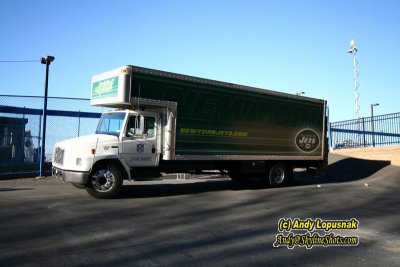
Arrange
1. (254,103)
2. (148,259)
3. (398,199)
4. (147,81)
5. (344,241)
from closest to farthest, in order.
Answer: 1. (148,259)
2. (344,241)
3. (147,81)
4. (398,199)
5. (254,103)

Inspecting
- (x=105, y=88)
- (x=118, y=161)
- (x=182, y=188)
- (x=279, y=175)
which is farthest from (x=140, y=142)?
(x=279, y=175)

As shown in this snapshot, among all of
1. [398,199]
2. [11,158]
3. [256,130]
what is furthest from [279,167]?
[11,158]

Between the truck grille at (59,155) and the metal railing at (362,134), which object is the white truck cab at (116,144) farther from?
the metal railing at (362,134)

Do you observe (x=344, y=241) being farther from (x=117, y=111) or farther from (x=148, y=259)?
(x=117, y=111)

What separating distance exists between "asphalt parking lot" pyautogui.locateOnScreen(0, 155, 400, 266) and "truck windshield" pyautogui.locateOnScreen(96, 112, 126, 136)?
1.84 meters

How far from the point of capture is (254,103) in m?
14.1

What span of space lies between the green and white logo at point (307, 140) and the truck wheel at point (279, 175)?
1053 mm

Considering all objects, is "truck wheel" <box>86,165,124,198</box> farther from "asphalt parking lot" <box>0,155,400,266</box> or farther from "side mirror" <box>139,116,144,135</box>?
"side mirror" <box>139,116,144,135</box>

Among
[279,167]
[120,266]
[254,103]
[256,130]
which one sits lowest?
[120,266]

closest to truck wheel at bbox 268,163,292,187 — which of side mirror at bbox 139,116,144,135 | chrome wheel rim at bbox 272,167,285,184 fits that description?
chrome wheel rim at bbox 272,167,285,184

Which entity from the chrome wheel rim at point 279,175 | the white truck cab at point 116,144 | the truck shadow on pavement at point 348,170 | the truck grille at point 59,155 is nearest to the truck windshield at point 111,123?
the white truck cab at point 116,144

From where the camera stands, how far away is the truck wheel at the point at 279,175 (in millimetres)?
14936

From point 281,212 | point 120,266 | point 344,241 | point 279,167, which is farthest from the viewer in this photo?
point 279,167

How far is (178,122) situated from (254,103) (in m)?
3.46
